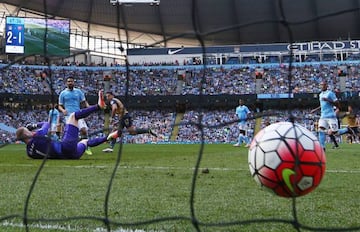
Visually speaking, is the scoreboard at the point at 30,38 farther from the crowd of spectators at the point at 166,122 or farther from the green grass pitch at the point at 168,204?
the green grass pitch at the point at 168,204

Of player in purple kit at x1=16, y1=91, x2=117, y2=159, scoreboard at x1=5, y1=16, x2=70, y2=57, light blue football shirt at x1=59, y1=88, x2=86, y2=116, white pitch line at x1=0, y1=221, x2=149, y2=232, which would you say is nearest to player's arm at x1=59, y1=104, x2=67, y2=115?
light blue football shirt at x1=59, y1=88, x2=86, y2=116

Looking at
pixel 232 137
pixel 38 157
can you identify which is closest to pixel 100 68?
pixel 232 137

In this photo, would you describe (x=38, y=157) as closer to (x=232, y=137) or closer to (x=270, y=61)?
(x=232, y=137)

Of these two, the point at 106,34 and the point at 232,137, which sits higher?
the point at 106,34

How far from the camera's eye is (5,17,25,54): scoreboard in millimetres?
28062

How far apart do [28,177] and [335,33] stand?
120ft

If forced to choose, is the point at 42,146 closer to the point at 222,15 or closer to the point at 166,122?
the point at 166,122

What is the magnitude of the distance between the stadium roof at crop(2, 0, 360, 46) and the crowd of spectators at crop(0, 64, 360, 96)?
4293mm

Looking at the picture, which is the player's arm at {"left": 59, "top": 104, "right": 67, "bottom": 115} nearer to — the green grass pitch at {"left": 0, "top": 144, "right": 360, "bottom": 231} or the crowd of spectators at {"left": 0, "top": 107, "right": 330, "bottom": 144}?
the green grass pitch at {"left": 0, "top": 144, "right": 360, "bottom": 231}

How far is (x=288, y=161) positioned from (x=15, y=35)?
27.7 m

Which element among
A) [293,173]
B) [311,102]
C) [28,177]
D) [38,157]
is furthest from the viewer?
[311,102]

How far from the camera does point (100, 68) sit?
33.9 metres

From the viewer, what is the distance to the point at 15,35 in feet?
92.7

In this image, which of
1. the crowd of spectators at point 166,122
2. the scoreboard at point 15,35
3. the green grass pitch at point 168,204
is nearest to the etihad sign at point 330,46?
the crowd of spectators at point 166,122
